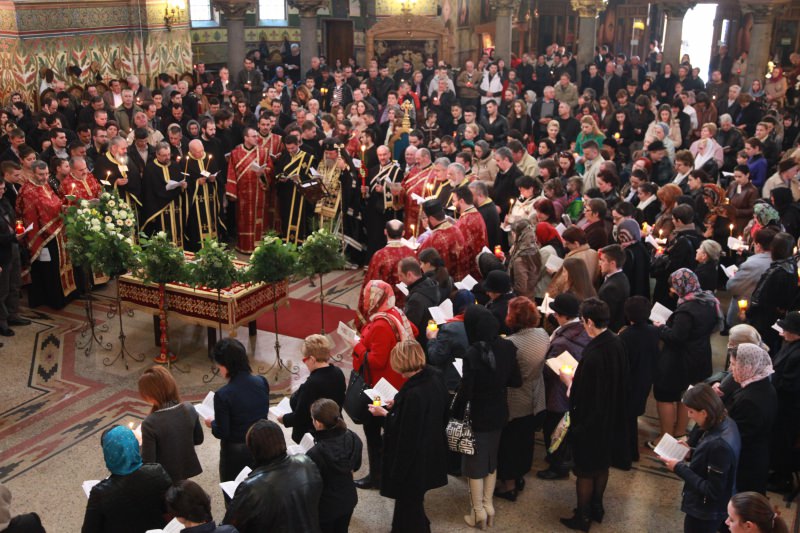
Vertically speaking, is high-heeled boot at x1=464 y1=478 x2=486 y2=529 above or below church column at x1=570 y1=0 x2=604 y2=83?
below

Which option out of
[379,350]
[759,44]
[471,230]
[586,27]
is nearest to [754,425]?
[379,350]

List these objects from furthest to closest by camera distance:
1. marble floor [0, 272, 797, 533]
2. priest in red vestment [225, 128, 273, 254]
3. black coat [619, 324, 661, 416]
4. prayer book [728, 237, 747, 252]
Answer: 1. priest in red vestment [225, 128, 273, 254]
2. prayer book [728, 237, 747, 252]
3. black coat [619, 324, 661, 416]
4. marble floor [0, 272, 797, 533]

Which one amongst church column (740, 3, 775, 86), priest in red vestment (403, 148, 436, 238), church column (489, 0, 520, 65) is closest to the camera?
priest in red vestment (403, 148, 436, 238)

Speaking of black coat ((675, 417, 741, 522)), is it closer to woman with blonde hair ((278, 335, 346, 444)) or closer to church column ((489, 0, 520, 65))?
woman with blonde hair ((278, 335, 346, 444))

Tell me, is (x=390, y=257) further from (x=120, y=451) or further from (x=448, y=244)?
(x=120, y=451)

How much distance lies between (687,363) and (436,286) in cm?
222

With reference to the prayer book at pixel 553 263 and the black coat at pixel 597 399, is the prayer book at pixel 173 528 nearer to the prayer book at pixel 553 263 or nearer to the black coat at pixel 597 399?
A: the black coat at pixel 597 399

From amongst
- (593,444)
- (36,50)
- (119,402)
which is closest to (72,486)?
(119,402)

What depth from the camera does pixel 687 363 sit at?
7.11 metres

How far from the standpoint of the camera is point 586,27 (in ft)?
79.4

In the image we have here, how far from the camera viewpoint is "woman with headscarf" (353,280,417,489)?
6.25m

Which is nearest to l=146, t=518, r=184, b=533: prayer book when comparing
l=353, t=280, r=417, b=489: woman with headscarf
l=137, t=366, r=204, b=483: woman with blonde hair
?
l=137, t=366, r=204, b=483: woman with blonde hair

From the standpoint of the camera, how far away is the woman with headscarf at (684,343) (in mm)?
6980

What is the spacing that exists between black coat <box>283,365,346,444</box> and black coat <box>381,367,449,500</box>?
406 millimetres
